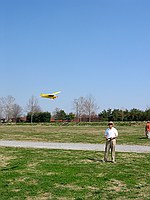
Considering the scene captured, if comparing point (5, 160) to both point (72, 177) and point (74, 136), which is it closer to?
point (72, 177)

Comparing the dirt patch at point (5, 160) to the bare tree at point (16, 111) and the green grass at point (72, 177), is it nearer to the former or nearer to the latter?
the green grass at point (72, 177)

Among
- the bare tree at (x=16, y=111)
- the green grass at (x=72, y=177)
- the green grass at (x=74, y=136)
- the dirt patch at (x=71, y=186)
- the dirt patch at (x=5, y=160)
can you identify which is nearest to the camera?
the green grass at (x=72, y=177)

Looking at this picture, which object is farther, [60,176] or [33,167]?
[33,167]

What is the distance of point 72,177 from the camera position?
954cm

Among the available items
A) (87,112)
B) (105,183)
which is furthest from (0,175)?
(87,112)

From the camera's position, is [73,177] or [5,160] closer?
[73,177]

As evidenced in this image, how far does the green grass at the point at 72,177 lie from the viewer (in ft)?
25.3

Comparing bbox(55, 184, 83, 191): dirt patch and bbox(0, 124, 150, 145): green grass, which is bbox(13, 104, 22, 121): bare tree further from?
bbox(55, 184, 83, 191): dirt patch

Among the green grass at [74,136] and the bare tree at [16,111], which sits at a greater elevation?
the bare tree at [16,111]

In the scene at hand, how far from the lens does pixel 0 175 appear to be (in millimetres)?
9891

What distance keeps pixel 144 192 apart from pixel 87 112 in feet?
275

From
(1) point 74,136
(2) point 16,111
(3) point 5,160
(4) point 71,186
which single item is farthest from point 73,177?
(2) point 16,111

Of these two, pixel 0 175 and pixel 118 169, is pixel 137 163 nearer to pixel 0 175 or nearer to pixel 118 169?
pixel 118 169

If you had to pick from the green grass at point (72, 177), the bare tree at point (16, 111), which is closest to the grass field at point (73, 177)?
the green grass at point (72, 177)
